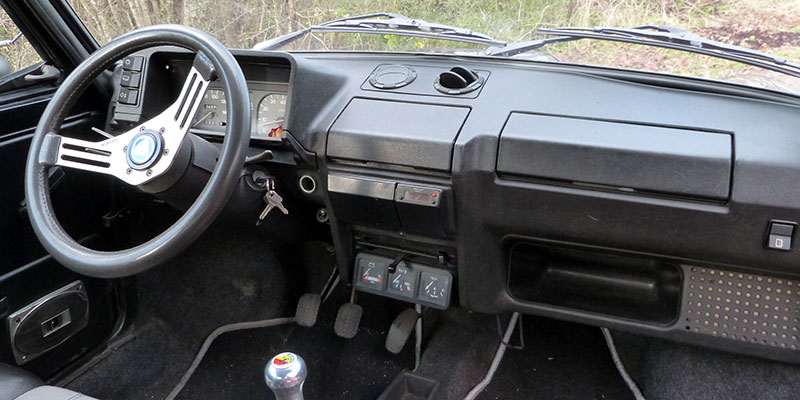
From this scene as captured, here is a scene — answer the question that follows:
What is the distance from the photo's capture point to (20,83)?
1.87 metres

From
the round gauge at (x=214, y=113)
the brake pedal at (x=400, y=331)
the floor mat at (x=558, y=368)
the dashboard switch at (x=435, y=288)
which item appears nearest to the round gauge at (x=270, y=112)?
the round gauge at (x=214, y=113)

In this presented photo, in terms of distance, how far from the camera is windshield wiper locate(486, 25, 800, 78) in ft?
5.17

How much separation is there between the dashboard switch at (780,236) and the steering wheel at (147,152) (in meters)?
1.21

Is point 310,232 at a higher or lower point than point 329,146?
lower

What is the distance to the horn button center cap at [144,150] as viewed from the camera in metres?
1.27

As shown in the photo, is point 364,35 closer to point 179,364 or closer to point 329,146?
point 329,146

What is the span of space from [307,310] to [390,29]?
44.0 inches

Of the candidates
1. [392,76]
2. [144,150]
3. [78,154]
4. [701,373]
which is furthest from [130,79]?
[701,373]

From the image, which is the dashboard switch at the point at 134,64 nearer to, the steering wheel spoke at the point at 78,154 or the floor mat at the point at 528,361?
the steering wheel spoke at the point at 78,154

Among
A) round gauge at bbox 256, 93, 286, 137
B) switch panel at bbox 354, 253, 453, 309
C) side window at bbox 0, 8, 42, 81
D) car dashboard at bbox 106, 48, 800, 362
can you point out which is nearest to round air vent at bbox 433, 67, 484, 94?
car dashboard at bbox 106, 48, 800, 362

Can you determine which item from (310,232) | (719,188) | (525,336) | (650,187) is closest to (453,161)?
(650,187)

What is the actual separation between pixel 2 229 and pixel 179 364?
79 centimetres

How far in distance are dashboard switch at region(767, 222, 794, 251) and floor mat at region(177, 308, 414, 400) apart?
4.03 ft

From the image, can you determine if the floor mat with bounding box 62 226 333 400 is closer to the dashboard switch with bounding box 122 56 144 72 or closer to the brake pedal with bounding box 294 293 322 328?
the brake pedal with bounding box 294 293 322 328
